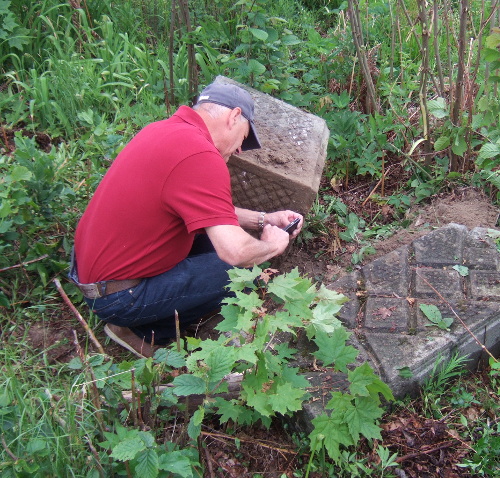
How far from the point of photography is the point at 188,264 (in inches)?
120

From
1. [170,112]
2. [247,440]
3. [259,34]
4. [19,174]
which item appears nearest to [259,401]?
[247,440]

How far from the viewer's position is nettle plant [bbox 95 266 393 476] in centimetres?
200

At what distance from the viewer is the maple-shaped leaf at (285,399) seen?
2010 millimetres

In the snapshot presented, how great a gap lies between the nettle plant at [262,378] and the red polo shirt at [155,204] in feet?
1.82

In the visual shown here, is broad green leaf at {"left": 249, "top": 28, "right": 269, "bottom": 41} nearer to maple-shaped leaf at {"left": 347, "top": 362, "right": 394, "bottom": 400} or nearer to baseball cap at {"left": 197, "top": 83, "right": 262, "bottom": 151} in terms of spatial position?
baseball cap at {"left": 197, "top": 83, "right": 262, "bottom": 151}

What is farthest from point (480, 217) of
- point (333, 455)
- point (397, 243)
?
point (333, 455)

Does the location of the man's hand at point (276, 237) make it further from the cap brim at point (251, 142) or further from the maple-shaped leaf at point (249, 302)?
the maple-shaped leaf at point (249, 302)

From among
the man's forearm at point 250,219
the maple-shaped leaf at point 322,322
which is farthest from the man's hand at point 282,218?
the maple-shaped leaf at point 322,322

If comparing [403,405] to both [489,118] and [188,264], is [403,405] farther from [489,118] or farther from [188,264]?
[489,118]

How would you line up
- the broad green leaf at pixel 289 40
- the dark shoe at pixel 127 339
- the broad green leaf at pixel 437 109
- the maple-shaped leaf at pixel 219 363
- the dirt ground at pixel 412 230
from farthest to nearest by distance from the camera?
the broad green leaf at pixel 289 40, the broad green leaf at pixel 437 109, the dirt ground at pixel 412 230, the dark shoe at pixel 127 339, the maple-shaped leaf at pixel 219 363

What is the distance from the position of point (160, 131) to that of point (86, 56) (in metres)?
2.46

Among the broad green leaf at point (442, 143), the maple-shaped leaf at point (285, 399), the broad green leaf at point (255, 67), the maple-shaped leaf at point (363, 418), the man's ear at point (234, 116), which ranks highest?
the man's ear at point (234, 116)

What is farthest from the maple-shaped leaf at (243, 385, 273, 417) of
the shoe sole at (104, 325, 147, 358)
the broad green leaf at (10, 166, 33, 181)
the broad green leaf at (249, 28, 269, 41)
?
the broad green leaf at (249, 28, 269, 41)

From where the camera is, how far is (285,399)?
2041 millimetres
